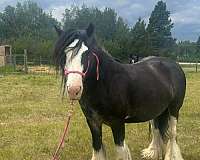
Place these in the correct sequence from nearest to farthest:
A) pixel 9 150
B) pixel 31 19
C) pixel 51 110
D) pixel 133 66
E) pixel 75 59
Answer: pixel 75 59 < pixel 133 66 < pixel 9 150 < pixel 51 110 < pixel 31 19

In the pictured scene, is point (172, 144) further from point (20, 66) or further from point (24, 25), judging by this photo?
point (24, 25)

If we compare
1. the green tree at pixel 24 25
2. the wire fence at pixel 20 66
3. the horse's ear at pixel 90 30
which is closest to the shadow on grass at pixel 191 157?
the horse's ear at pixel 90 30

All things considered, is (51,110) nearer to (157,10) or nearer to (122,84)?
(122,84)

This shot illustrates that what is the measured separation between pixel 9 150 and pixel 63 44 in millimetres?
2951

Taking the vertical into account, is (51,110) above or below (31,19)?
below

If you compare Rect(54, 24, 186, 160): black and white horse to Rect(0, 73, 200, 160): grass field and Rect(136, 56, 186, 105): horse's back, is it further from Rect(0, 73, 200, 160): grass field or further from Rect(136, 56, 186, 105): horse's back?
Rect(0, 73, 200, 160): grass field

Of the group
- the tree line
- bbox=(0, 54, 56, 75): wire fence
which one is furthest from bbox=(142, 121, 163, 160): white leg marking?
the tree line

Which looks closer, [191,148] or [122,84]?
[122,84]

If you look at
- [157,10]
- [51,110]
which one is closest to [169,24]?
[157,10]

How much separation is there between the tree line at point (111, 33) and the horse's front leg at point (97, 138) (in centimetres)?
2783

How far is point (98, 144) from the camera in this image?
5.15 meters

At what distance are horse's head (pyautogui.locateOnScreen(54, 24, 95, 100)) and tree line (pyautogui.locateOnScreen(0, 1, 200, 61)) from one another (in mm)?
28319

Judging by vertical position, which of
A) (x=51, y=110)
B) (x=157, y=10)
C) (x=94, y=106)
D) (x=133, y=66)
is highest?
(x=157, y=10)

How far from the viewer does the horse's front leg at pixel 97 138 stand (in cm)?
500
